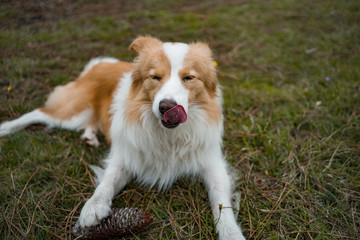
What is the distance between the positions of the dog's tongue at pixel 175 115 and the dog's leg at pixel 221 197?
736mm

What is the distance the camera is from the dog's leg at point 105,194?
183cm

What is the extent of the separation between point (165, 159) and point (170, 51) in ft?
3.47

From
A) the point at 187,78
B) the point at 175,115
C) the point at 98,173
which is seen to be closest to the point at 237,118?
the point at 187,78

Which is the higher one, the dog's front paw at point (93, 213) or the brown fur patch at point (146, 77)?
the brown fur patch at point (146, 77)

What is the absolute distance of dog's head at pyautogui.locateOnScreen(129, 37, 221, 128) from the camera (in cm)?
191

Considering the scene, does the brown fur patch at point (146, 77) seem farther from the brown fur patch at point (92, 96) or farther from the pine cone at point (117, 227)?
the pine cone at point (117, 227)

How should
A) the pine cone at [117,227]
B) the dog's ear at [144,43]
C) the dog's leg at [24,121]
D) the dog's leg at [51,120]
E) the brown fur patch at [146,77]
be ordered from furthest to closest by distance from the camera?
the dog's leg at [51,120], the dog's leg at [24,121], the dog's ear at [144,43], the brown fur patch at [146,77], the pine cone at [117,227]

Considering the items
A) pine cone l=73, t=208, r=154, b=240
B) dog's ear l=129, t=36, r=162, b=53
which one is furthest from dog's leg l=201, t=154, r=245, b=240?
dog's ear l=129, t=36, r=162, b=53

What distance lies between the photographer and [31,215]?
6.52 feet

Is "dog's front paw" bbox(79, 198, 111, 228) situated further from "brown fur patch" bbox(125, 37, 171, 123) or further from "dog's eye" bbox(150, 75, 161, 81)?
"dog's eye" bbox(150, 75, 161, 81)

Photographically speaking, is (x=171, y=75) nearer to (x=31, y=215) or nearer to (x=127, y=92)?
(x=127, y=92)

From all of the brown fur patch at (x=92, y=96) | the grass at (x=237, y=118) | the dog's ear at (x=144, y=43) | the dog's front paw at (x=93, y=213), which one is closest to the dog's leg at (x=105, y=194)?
the dog's front paw at (x=93, y=213)

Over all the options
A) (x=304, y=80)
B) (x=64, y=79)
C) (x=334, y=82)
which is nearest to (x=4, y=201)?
(x=64, y=79)

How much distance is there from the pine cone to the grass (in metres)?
0.13
